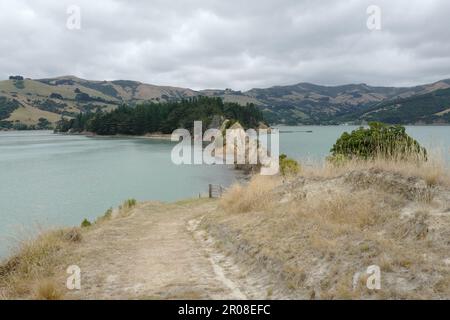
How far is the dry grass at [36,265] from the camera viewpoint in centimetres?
800

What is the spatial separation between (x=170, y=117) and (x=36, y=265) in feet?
496

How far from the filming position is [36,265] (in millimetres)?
10242

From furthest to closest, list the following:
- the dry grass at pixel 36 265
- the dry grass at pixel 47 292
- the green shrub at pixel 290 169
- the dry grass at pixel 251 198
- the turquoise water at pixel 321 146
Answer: the green shrub at pixel 290 169, the dry grass at pixel 251 198, the turquoise water at pixel 321 146, the dry grass at pixel 36 265, the dry grass at pixel 47 292

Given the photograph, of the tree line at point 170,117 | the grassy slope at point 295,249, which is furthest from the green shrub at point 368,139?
the tree line at point 170,117

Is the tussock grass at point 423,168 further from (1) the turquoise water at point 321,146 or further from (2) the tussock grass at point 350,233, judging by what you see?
(1) the turquoise water at point 321,146

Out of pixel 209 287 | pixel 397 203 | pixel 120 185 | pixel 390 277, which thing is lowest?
pixel 120 185

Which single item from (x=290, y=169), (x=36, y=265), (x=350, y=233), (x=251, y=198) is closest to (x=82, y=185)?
(x=290, y=169)

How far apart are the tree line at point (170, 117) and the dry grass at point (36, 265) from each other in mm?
127866

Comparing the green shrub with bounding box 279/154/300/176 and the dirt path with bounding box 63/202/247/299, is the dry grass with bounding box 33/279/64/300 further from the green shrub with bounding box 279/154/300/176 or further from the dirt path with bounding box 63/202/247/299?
A: the green shrub with bounding box 279/154/300/176

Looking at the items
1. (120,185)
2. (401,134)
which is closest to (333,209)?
(401,134)

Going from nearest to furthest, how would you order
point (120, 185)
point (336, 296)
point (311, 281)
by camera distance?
point (336, 296), point (311, 281), point (120, 185)
